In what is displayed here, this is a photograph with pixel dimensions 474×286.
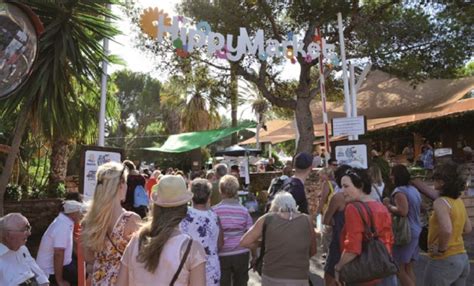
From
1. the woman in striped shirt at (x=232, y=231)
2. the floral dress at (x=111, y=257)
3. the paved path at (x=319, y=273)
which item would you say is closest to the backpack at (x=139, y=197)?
the paved path at (x=319, y=273)

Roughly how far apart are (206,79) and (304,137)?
4.48 metres

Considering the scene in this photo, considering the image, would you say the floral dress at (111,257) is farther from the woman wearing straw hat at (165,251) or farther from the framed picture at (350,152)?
the framed picture at (350,152)

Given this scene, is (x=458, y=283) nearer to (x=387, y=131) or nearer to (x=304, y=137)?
(x=304, y=137)

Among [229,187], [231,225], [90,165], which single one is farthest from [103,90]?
[231,225]

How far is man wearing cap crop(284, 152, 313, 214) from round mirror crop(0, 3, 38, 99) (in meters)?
2.51

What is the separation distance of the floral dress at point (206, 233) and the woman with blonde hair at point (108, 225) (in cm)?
109

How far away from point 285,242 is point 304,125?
9344 millimetres

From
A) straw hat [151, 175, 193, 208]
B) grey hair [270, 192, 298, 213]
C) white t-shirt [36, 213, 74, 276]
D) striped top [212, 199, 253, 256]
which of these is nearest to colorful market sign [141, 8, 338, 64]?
striped top [212, 199, 253, 256]

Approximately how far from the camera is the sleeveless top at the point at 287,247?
12.0 ft

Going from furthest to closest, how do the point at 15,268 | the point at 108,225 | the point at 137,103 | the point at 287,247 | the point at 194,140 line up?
1. the point at 137,103
2. the point at 194,140
3. the point at 287,247
4. the point at 15,268
5. the point at 108,225

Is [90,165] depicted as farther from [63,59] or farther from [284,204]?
[284,204]

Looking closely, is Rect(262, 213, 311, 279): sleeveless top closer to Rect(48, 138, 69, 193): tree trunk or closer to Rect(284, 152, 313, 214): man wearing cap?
Rect(284, 152, 313, 214): man wearing cap

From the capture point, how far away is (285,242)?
365 centimetres

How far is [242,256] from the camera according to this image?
453 cm
